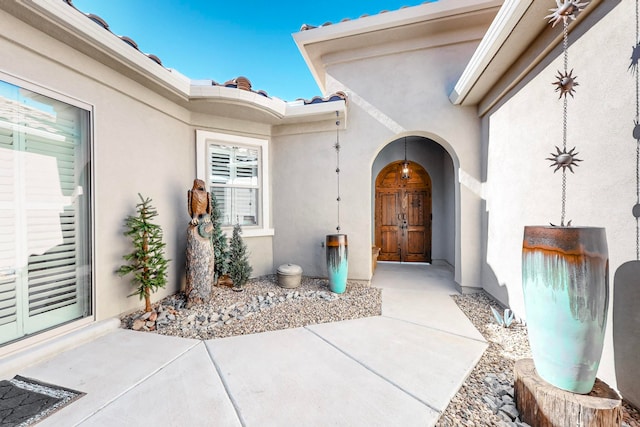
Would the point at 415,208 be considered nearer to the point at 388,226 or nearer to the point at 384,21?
the point at 388,226

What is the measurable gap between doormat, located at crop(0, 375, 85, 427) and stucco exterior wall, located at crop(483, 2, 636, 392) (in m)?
3.98

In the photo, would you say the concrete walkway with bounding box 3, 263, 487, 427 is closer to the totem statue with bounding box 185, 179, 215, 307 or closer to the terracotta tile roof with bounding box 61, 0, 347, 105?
the totem statue with bounding box 185, 179, 215, 307

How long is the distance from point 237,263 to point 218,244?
0.47 m

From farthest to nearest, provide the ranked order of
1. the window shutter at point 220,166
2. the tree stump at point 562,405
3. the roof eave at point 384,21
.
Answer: the window shutter at point 220,166 → the roof eave at point 384,21 → the tree stump at point 562,405

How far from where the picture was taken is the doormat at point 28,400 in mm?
1606

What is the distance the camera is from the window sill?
15.2 feet

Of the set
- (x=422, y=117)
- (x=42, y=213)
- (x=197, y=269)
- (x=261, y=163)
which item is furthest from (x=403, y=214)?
(x=42, y=213)

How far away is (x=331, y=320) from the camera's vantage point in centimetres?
317

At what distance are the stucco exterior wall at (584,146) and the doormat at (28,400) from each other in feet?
13.1

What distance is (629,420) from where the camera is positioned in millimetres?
1537

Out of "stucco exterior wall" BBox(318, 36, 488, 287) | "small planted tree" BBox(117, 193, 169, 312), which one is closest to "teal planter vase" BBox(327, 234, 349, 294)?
"stucco exterior wall" BBox(318, 36, 488, 287)

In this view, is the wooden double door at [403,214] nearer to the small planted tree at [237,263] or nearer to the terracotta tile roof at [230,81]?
the terracotta tile roof at [230,81]

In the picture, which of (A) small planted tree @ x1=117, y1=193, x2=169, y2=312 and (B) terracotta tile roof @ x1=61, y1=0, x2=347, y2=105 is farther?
(A) small planted tree @ x1=117, y1=193, x2=169, y2=312

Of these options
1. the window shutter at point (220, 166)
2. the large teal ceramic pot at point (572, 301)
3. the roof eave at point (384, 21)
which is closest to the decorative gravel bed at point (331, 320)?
the large teal ceramic pot at point (572, 301)
